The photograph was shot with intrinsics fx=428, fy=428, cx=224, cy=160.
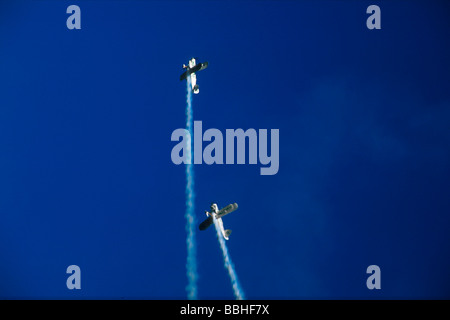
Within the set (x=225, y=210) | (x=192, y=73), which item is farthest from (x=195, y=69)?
(x=225, y=210)

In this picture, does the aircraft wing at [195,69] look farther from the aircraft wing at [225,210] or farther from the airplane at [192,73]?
the aircraft wing at [225,210]

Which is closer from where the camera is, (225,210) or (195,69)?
(225,210)

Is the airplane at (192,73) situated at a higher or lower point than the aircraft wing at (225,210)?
higher

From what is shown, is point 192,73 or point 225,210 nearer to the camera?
point 225,210

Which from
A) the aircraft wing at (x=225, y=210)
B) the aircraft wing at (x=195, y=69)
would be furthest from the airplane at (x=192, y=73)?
the aircraft wing at (x=225, y=210)

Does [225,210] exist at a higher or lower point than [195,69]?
lower

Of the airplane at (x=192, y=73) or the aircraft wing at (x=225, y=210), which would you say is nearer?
the aircraft wing at (x=225, y=210)

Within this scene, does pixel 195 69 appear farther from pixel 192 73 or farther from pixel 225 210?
pixel 225 210

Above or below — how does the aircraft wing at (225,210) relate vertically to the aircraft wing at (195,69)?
below

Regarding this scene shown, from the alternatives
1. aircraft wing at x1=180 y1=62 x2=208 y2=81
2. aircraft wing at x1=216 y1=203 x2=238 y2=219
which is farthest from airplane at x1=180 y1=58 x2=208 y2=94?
aircraft wing at x1=216 y1=203 x2=238 y2=219

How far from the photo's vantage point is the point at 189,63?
44.1 metres
